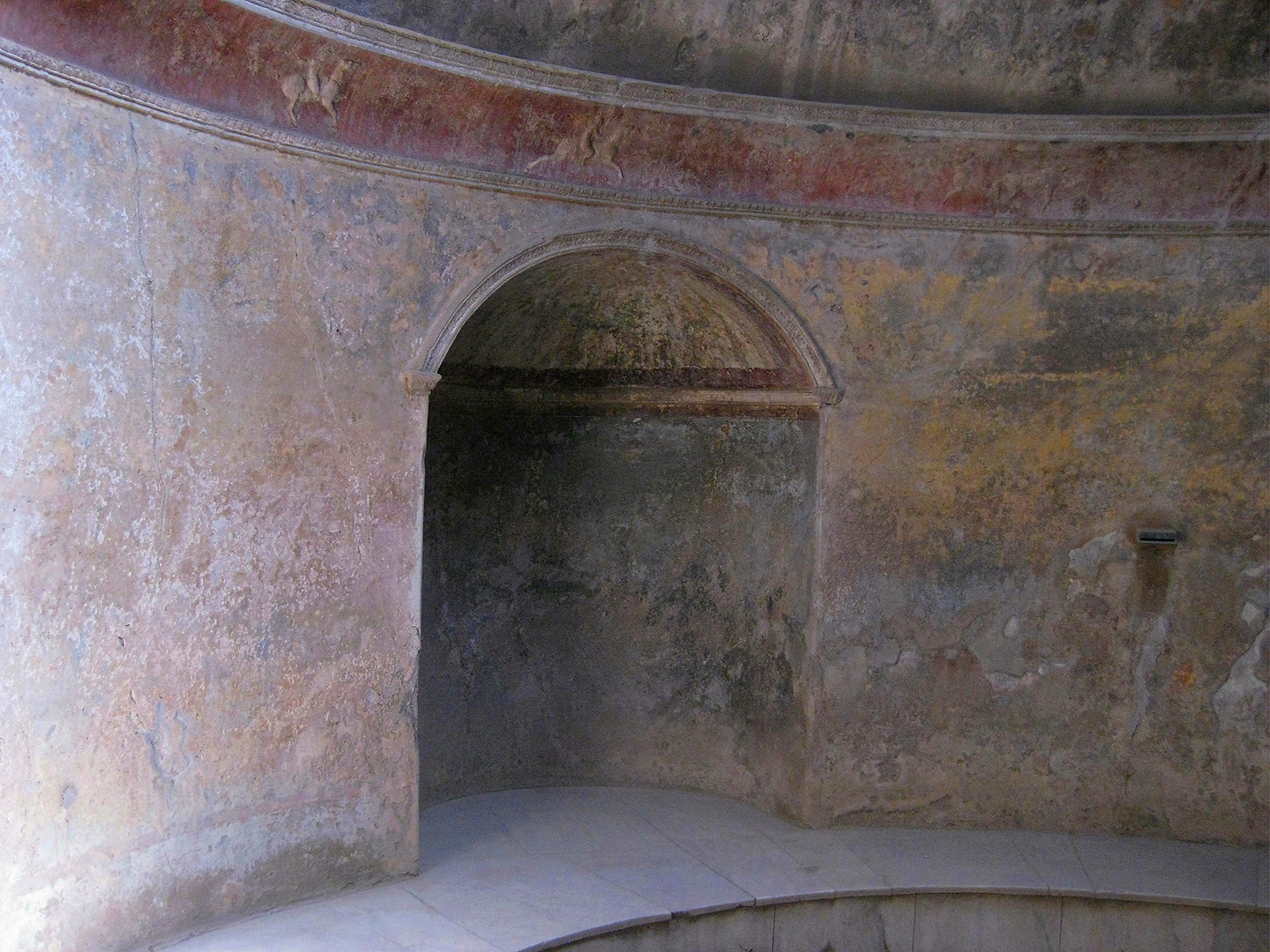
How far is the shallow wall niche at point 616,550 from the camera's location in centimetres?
652

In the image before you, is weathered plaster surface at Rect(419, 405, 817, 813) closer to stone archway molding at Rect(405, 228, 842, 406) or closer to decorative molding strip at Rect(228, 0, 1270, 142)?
stone archway molding at Rect(405, 228, 842, 406)

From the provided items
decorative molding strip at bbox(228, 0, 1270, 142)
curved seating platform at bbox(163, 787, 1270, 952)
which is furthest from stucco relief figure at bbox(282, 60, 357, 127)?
curved seating platform at bbox(163, 787, 1270, 952)

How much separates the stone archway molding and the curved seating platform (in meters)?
2.32

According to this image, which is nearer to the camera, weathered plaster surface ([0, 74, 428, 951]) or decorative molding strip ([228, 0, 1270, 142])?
weathered plaster surface ([0, 74, 428, 951])

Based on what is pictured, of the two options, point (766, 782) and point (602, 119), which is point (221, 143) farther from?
point (766, 782)

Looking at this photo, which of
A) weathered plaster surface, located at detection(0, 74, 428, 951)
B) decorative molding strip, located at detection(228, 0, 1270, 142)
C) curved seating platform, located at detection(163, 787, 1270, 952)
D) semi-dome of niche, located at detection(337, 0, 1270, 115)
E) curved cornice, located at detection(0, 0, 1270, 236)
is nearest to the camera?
weathered plaster surface, located at detection(0, 74, 428, 951)

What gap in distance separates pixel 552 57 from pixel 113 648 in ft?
11.1

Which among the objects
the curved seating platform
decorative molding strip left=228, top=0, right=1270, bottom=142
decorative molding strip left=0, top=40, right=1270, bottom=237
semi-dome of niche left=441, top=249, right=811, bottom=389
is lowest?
the curved seating platform

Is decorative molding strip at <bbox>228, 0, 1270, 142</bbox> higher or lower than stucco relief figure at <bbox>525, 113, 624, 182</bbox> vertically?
higher

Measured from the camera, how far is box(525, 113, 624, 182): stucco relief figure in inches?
220

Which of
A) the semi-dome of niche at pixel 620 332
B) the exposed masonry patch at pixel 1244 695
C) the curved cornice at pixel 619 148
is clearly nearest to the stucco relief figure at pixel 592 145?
the curved cornice at pixel 619 148

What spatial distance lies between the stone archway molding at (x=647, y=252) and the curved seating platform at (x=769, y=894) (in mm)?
2323

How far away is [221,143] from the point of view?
457cm

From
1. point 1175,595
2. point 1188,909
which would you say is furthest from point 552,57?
point 1188,909
